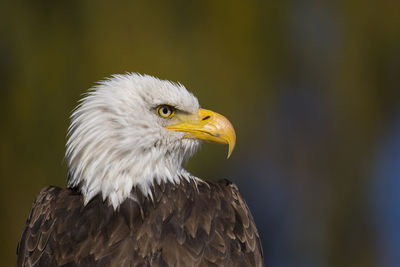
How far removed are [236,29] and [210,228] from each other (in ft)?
25.4

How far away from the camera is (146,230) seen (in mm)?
3338

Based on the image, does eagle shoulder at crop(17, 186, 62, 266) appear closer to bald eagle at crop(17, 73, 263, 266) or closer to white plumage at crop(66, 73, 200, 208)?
bald eagle at crop(17, 73, 263, 266)

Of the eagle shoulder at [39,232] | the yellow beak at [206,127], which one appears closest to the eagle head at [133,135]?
the yellow beak at [206,127]

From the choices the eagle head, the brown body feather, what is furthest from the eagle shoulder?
the eagle head

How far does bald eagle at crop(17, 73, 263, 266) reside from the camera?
3279 millimetres

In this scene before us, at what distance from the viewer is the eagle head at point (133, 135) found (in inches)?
139

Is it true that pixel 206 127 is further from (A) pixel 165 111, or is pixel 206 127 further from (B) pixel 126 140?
(B) pixel 126 140

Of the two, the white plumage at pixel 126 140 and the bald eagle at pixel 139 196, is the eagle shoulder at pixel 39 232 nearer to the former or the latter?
the bald eagle at pixel 139 196

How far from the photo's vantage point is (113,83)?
3717 mm

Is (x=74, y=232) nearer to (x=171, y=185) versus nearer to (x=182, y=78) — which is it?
(x=171, y=185)

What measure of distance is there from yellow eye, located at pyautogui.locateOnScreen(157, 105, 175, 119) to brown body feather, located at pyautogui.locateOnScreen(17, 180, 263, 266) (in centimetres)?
42

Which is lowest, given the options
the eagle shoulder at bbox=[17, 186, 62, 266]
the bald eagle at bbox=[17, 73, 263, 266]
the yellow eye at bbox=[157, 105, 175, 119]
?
the eagle shoulder at bbox=[17, 186, 62, 266]

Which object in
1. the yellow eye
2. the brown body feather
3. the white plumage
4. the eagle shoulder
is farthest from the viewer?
the yellow eye

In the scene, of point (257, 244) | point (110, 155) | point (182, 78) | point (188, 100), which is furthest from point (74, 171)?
point (182, 78)
